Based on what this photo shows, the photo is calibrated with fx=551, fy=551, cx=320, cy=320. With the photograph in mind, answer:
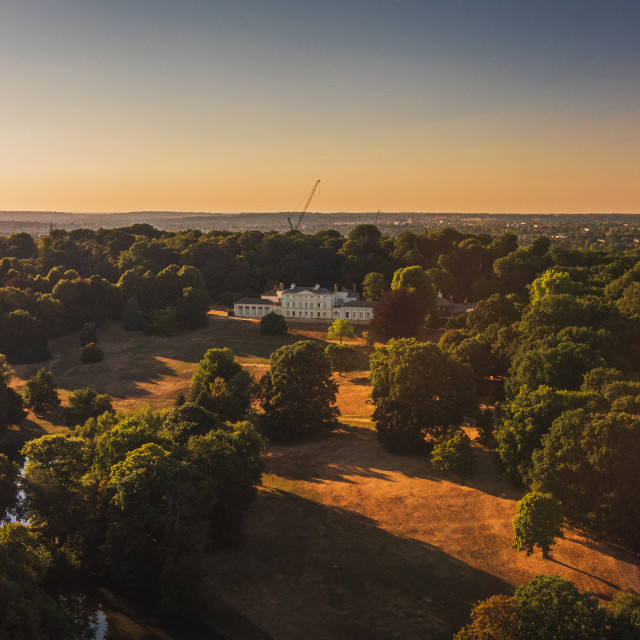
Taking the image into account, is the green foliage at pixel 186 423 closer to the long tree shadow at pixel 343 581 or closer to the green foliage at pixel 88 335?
the long tree shadow at pixel 343 581

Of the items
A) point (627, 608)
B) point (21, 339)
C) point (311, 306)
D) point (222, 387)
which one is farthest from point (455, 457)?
point (21, 339)

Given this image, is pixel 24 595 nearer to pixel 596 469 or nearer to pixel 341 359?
pixel 596 469

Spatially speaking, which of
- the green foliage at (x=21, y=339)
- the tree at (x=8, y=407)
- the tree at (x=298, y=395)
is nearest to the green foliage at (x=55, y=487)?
the tree at (x=298, y=395)

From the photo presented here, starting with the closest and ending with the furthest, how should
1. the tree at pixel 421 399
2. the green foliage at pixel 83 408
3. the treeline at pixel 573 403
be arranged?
the treeline at pixel 573 403 < the tree at pixel 421 399 < the green foliage at pixel 83 408

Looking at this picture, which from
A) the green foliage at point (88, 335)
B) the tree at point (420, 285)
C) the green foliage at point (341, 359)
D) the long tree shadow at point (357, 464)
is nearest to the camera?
the long tree shadow at point (357, 464)

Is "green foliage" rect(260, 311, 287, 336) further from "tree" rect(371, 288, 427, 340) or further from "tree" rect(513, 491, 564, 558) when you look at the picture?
"tree" rect(513, 491, 564, 558)

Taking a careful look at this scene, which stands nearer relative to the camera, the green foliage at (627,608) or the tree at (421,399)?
the green foliage at (627,608)
